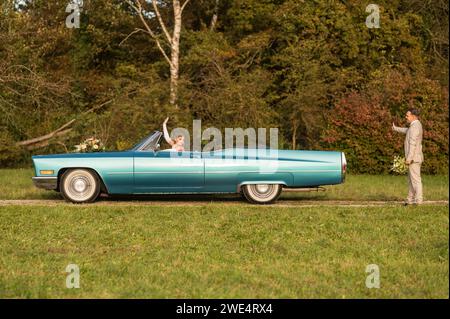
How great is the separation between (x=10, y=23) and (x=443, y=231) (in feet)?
60.0

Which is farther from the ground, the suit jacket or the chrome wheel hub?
the suit jacket

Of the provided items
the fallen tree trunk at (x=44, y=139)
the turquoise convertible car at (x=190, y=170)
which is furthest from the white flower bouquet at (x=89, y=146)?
the fallen tree trunk at (x=44, y=139)

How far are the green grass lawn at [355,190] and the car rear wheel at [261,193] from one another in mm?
1948

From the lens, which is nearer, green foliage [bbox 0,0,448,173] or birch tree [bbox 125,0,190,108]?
green foliage [bbox 0,0,448,173]

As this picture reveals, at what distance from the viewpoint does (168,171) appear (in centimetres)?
1273

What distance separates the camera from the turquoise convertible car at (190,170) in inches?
502

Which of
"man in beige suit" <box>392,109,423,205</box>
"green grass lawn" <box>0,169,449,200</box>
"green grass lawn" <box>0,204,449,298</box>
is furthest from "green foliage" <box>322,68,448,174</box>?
"green grass lawn" <box>0,204,449,298</box>

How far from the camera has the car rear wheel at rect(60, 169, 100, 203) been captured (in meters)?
13.0

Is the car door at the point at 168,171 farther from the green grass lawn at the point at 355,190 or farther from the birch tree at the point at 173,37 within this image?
the birch tree at the point at 173,37

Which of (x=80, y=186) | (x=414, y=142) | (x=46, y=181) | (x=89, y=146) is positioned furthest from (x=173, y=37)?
(x=414, y=142)

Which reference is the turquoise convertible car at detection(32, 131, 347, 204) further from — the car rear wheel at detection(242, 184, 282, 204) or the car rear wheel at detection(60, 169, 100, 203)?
the car rear wheel at detection(242, 184, 282, 204)

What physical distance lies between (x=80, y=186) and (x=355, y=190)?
6290 millimetres

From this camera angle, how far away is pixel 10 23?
80.4ft

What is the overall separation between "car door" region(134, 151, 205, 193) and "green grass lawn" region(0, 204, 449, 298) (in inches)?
23.8
